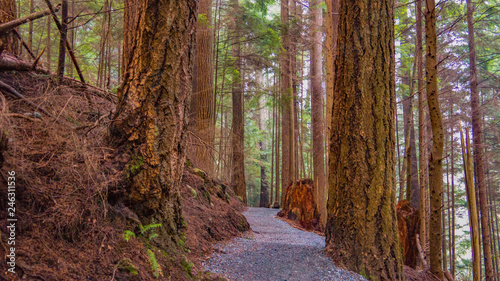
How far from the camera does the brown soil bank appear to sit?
1.77 meters

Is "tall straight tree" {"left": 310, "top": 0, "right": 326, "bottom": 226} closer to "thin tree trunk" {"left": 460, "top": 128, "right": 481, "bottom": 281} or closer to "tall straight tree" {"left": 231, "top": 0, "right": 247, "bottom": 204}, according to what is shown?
"tall straight tree" {"left": 231, "top": 0, "right": 247, "bottom": 204}

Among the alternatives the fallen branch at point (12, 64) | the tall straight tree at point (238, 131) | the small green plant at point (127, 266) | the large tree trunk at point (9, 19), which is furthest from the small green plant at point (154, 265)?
the tall straight tree at point (238, 131)

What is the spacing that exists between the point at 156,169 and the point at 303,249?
6.80 feet

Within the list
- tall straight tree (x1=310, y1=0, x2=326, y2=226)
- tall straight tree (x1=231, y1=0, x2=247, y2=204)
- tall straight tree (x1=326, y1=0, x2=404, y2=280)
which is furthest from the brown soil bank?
tall straight tree (x1=231, y1=0, x2=247, y2=204)

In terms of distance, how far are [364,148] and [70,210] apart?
2.81 metres

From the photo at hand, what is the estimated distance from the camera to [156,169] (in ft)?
8.69

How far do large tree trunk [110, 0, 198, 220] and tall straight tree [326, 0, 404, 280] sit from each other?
1787mm

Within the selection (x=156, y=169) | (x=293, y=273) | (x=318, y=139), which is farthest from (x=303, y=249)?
(x=318, y=139)

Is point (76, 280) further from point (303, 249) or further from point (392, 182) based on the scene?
point (392, 182)

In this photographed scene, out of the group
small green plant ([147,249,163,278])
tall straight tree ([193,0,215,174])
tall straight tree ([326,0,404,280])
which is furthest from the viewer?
tall straight tree ([193,0,215,174])

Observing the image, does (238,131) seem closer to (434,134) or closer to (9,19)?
(434,134)

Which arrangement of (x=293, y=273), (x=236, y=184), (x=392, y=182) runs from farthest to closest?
(x=236, y=184)
(x=392, y=182)
(x=293, y=273)

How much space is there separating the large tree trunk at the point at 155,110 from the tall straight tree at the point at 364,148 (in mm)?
1787

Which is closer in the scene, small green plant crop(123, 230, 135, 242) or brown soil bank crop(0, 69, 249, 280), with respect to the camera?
brown soil bank crop(0, 69, 249, 280)
